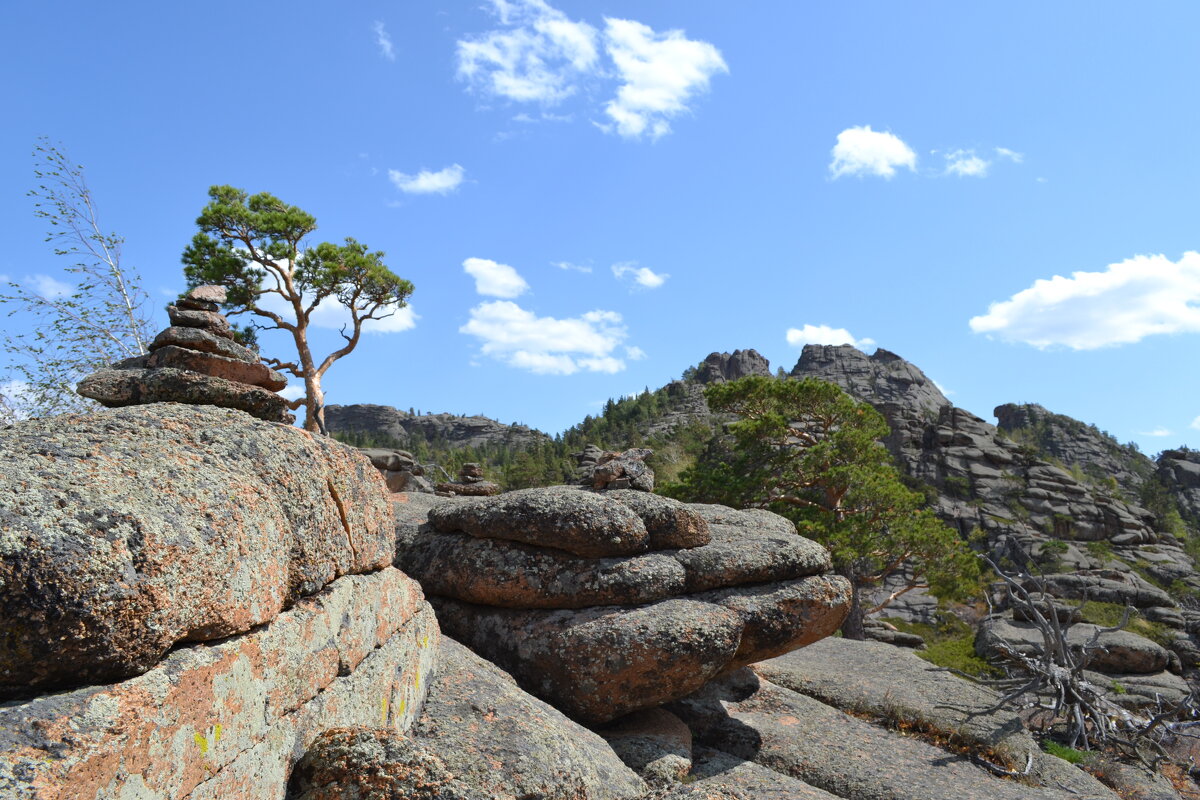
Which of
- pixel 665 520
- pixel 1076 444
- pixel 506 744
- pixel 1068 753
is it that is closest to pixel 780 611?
pixel 665 520

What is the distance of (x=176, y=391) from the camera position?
592cm

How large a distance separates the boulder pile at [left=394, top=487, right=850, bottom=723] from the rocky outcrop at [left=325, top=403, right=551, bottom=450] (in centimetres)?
11710

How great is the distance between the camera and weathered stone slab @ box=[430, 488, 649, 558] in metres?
9.36

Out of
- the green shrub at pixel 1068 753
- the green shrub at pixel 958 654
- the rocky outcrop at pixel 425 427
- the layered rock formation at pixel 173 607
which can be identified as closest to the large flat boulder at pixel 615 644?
the layered rock formation at pixel 173 607

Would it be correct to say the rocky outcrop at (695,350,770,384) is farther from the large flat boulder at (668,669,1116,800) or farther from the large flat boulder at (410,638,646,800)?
the large flat boulder at (410,638,646,800)

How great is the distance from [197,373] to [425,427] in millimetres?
150949

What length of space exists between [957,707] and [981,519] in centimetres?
5456

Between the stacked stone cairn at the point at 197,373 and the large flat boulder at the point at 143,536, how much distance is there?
0.73 m

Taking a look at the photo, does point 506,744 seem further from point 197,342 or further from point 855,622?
point 855,622

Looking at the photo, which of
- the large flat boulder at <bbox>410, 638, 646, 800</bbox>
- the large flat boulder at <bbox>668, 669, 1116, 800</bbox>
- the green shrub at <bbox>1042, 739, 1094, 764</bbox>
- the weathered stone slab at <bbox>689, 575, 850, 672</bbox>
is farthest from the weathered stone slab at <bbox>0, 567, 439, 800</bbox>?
the green shrub at <bbox>1042, 739, 1094, 764</bbox>

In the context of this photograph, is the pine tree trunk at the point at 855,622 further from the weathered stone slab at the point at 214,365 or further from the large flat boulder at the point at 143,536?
the large flat boulder at the point at 143,536

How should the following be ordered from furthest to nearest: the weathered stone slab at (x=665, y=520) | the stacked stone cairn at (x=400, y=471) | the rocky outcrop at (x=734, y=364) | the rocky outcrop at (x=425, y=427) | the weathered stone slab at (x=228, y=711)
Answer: the rocky outcrop at (x=425, y=427)
the rocky outcrop at (x=734, y=364)
the stacked stone cairn at (x=400, y=471)
the weathered stone slab at (x=665, y=520)
the weathered stone slab at (x=228, y=711)

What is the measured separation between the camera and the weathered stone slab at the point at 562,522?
936cm

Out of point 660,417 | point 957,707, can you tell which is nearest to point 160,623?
point 957,707
